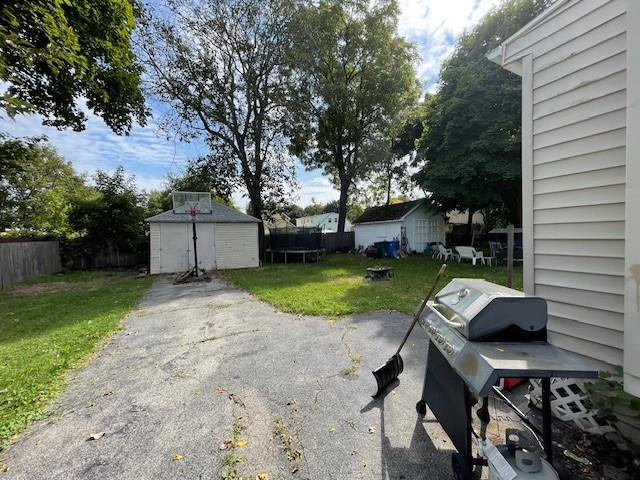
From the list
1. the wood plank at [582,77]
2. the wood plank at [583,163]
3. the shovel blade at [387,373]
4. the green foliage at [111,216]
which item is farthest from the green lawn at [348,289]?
the green foliage at [111,216]

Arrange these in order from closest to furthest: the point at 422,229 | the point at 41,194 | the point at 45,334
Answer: the point at 45,334, the point at 422,229, the point at 41,194

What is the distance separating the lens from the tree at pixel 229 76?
46.8ft

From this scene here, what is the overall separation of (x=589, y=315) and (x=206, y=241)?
1369 centimetres

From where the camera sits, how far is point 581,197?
2389 mm

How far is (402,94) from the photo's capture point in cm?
1686

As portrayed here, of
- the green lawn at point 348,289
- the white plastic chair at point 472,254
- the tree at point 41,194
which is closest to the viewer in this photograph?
the green lawn at point 348,289

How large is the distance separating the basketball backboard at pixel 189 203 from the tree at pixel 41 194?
5.78 m

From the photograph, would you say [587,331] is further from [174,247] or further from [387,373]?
[174,247]

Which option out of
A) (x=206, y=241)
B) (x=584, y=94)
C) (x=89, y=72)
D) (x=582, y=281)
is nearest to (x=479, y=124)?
(x=584, y=94)

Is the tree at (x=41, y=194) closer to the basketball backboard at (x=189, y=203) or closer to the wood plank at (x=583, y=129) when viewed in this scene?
the basketball backboard at (x=189, y=203)

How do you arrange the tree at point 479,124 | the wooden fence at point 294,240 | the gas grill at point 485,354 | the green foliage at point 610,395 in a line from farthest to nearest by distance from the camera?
1. the wooden fence at point 294,240
2. the tree at point 479,124
3. the green foliage at point 610,395
4. the gas grill at point 485,354

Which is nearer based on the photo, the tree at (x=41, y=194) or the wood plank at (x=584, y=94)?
the wood plank at (x=584, y=94)

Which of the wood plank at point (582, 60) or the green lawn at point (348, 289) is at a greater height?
the wood plank at point (582, 60)

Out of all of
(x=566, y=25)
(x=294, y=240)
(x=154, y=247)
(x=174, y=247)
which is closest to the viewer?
(x=566, y=25)
